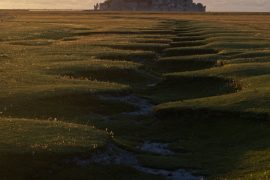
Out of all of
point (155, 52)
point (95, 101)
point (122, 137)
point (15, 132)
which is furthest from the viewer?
point (155, 52)

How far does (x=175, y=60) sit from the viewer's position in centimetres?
6762

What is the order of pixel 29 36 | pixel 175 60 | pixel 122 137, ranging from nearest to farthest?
pixel 122 137
pixel 175 60
pixel 29 36

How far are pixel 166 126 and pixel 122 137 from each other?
4.32 metres

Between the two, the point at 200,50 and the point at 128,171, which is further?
the point at 200,50

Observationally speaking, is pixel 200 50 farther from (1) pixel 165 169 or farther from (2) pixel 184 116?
(1) pixel 165 169

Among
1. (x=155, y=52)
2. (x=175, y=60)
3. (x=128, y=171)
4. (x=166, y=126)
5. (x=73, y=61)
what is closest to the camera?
(x=128, y=171)

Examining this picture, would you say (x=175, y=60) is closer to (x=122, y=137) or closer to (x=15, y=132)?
(x=122, y=137)

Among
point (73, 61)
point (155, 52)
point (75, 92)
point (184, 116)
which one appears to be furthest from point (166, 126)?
point (155, 52)

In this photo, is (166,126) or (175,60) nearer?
(166,126)

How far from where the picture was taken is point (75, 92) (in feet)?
139

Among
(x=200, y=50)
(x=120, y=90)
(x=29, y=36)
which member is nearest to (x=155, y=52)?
(x=200, y=50)

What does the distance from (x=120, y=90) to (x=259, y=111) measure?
1297 centimetres

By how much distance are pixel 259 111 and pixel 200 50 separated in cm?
4157

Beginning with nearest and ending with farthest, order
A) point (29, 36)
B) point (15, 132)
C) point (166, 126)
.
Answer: point (15, 132), point (166, 126), point (29, 36)
